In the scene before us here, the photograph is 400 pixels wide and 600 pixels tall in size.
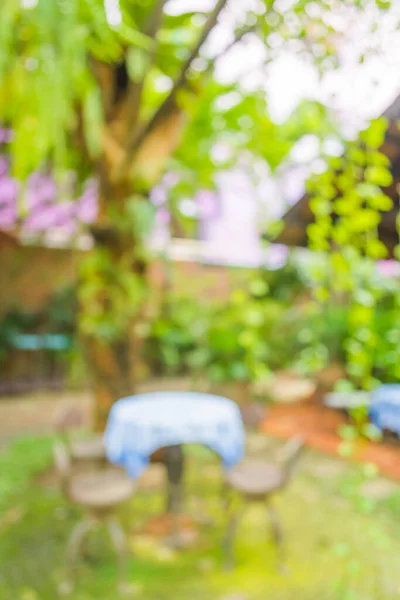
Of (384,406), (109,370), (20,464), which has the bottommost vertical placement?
(20,464)

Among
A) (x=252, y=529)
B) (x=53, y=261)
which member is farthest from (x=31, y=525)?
(x=53, y=261)

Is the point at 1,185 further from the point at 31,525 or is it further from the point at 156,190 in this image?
the point at 31,525

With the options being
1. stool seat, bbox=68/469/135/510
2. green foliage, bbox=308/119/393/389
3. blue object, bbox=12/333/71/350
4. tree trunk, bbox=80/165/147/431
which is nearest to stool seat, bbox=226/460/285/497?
stool seat, bbox=68/469/135/510

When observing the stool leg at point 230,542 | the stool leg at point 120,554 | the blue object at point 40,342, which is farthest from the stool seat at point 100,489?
the blue object at point 40,342

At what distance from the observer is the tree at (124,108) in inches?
46.8

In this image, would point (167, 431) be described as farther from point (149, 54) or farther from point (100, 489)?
point (149, 54)

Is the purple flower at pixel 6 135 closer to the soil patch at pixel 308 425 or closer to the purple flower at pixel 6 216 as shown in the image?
the soil patch at pixel 308 425

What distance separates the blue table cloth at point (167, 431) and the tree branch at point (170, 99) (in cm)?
130

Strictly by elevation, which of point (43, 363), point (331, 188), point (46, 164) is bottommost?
point (43, 363)

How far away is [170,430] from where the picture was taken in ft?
9.36

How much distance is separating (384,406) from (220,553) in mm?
1929

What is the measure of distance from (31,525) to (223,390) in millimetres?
2418

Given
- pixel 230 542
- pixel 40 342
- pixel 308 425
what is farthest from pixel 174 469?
pixel 40 342

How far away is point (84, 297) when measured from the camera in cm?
302
